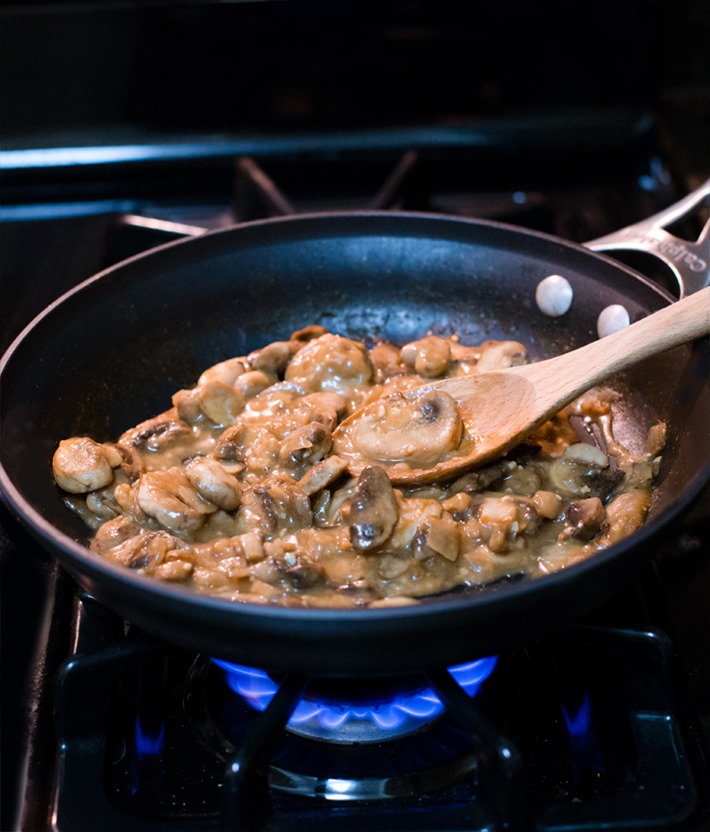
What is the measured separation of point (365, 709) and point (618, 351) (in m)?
0.59

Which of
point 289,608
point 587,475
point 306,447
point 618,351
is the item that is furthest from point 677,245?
point 289,608

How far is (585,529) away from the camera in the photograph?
4.10ft

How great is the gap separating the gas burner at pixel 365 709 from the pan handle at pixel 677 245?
762 millimetres

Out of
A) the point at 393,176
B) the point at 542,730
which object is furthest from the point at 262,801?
the point at 393,176

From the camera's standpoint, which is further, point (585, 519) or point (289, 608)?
point (585, 519)

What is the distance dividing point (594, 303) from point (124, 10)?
50.6 inches

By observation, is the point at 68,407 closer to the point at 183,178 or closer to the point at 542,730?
the point at 542,730

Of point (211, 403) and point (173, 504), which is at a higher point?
point (211, 403)

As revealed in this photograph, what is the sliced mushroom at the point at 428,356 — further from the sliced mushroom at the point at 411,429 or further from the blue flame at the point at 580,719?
the blue flame at the point at 580,719

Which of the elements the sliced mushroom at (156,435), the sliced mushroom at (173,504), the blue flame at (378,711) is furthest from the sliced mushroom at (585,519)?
the sliced mushroom at (156,435)

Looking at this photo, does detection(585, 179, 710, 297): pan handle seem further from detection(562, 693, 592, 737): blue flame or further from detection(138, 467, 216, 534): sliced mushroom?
detection(138, 467, 216, 534): sliced mushroom

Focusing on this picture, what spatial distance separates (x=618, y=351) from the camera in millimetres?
1302

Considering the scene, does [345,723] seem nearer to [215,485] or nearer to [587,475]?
[215,485]

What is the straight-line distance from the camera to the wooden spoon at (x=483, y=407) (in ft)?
4.20
